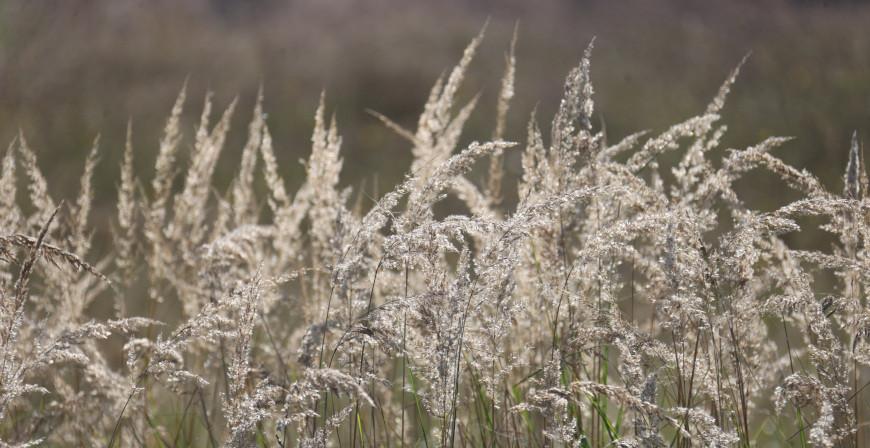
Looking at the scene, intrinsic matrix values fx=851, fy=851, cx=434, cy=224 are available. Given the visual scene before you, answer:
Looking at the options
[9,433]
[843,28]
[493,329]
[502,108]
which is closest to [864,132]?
[843,28]

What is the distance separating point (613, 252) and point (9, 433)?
1.91m

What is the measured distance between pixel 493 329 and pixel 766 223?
0.55 metres

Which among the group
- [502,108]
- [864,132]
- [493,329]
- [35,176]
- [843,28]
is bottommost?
[493,329]

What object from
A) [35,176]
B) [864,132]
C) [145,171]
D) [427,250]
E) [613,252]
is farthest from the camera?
[145,171]

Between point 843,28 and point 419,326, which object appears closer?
point 419,326

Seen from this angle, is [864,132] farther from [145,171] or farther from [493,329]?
[145,171]

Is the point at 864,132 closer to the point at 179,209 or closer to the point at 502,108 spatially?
the point at 502,108

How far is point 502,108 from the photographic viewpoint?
2.61 meters

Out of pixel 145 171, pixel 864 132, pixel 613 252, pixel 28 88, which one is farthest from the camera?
pixel 145 171

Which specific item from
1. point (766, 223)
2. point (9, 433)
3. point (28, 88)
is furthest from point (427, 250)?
point (28, 88)

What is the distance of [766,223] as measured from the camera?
1604 mm

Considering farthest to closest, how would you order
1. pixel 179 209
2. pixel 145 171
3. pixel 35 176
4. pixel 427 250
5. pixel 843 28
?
pixel 145 171 → pixel 843 28 → pixel 179 209 → pixel 35 176 → pixel 427 250

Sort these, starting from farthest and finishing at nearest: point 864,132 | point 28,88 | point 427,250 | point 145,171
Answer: point 145,171 → point 28,88 → point 864,132 → point 427,250

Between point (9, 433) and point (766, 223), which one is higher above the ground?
point (766, 223)
